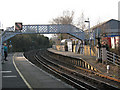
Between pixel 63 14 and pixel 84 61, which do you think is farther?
pixel 63 14

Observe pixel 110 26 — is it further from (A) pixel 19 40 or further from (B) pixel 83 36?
(A) pixel 19 40

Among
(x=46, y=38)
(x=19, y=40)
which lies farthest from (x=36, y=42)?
(x=19, y=40)

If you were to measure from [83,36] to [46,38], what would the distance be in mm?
72714

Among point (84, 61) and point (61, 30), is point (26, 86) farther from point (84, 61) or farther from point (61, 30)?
point (61, 30)

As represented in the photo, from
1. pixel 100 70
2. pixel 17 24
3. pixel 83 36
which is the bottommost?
A: pixel 100 70

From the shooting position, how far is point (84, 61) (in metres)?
20.0

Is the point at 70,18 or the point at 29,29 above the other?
the point at 70,18

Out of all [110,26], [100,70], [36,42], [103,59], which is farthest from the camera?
[36,42]

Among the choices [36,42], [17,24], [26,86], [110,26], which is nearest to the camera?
[26,86]

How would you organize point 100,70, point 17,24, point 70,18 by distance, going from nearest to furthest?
point 100,70
point 17,24
point 70,18

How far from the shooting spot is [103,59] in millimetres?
18172

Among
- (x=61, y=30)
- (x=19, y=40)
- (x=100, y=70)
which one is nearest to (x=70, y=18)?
(x=19, y=40)

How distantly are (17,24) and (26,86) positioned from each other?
23510 mm

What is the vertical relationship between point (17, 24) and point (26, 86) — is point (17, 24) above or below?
above
